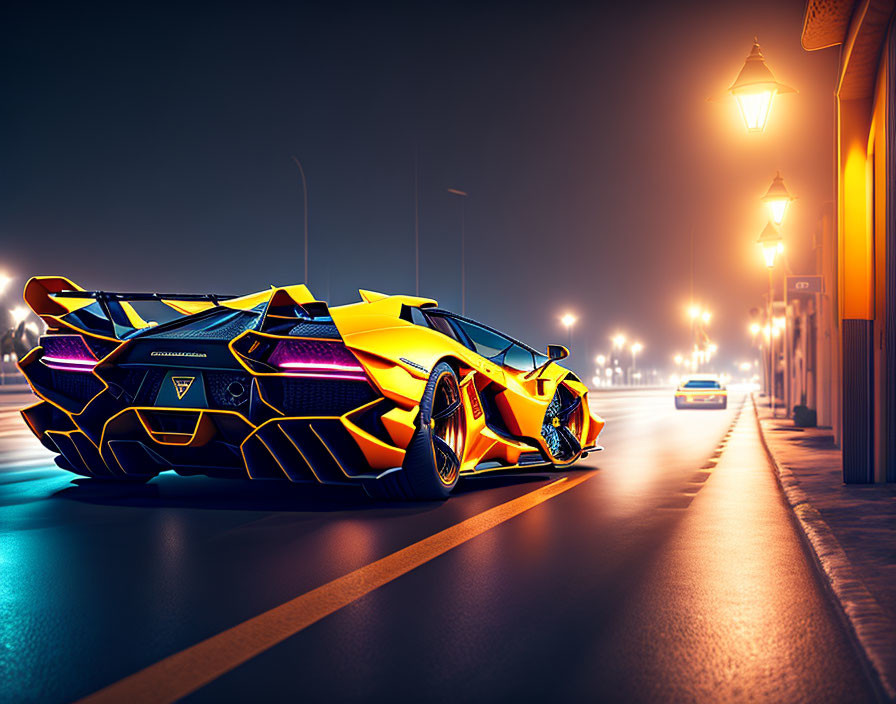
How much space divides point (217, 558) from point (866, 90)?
330 inches

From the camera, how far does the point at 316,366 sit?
281 inches

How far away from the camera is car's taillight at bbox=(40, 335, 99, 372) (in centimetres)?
788

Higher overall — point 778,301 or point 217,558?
point 778,301

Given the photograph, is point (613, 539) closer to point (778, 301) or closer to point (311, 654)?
point (311, 654)

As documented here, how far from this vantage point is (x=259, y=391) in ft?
23.4

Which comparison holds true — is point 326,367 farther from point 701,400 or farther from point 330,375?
point 701,400

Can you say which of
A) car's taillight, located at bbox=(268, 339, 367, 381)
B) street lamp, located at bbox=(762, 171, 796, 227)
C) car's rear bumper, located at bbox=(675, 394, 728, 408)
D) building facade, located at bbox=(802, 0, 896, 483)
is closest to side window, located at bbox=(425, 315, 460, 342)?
car's taillight, located at bbox=(268, 339, 367, 381)

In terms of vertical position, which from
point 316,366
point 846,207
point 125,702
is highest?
point 846,207

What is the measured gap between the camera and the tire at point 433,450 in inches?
298

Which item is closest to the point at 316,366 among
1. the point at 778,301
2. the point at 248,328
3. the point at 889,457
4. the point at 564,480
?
the point at 248,328

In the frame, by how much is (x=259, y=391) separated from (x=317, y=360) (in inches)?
18.8

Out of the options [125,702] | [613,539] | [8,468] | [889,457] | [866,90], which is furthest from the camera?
[8,468]

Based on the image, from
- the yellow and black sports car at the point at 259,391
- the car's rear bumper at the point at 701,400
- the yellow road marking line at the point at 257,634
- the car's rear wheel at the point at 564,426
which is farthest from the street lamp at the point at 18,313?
the yellow road marking line at the point at 257,634

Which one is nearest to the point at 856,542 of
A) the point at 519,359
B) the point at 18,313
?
the point at 519,359
